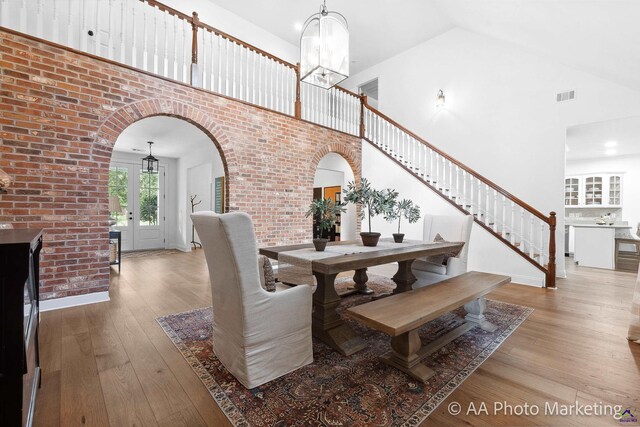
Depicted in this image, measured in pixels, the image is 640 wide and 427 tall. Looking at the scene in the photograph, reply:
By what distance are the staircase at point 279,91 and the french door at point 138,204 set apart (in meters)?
3.65

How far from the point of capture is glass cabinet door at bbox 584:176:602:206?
7.19 meters

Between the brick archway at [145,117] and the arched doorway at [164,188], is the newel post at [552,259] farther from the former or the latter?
the arched doorway at [164,188]

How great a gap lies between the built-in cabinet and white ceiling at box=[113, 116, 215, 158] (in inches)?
373

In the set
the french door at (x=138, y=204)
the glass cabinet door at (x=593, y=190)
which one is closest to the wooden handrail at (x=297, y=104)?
the french door at (x=138, y=204)

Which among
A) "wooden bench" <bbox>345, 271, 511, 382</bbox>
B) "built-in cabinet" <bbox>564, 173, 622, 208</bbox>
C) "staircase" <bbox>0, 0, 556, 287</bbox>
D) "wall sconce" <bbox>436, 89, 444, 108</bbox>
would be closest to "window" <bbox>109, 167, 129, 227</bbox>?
"staircase" <bbox>0, 0, 556, 287</bbox>

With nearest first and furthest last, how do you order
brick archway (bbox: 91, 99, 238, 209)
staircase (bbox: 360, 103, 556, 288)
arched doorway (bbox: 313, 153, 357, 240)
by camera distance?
1. brick archway (bbox: 91, 99, 238, 209)
2. staircase (bbox: 360, 103, 556, 288)
3. arched doorway (bbox: 313, 153, 357, 240)

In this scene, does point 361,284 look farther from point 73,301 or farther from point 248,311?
point 73,301

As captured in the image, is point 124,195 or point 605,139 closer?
point 605,139

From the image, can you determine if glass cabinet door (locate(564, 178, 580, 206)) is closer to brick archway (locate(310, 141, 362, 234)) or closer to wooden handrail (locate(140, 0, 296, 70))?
brick archway (locate(310, 141, 362, 234))

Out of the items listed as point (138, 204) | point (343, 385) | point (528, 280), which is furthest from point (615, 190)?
point (138, 204)

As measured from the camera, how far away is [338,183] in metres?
7.68

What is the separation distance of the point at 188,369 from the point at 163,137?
19.0 feet

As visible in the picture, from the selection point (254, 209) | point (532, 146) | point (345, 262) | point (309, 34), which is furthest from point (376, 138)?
point (345, 262)

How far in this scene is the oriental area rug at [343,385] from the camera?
55.7 inches
